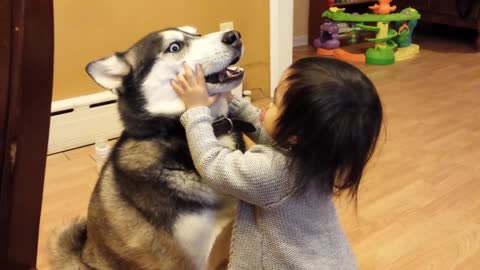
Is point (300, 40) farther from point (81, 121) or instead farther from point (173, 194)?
point (173, 194)

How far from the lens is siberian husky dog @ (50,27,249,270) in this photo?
98 centimetres

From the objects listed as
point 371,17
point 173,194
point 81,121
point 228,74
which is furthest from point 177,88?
point 371,17

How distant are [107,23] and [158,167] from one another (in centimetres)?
133

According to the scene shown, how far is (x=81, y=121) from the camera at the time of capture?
2.16 m

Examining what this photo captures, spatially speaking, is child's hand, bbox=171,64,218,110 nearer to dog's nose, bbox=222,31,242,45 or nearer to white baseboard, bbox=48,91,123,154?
dog's nose, bbox=222,31,242,45

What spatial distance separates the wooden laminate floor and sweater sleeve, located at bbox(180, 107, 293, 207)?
0.68 m

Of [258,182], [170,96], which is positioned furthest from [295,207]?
[170,96]

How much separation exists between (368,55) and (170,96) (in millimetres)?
2737

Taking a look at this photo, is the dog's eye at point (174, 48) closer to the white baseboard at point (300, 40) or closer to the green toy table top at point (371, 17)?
the green toy table top at point (371, 17)

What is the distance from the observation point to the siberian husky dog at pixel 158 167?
3.21ft

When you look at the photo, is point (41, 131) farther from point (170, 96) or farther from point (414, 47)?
point (414, 47)

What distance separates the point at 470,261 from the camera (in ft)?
4.69

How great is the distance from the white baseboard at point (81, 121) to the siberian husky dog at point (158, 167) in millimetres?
1081

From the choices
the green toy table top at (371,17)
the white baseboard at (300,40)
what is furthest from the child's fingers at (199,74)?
the white baseboard at (300,40)
